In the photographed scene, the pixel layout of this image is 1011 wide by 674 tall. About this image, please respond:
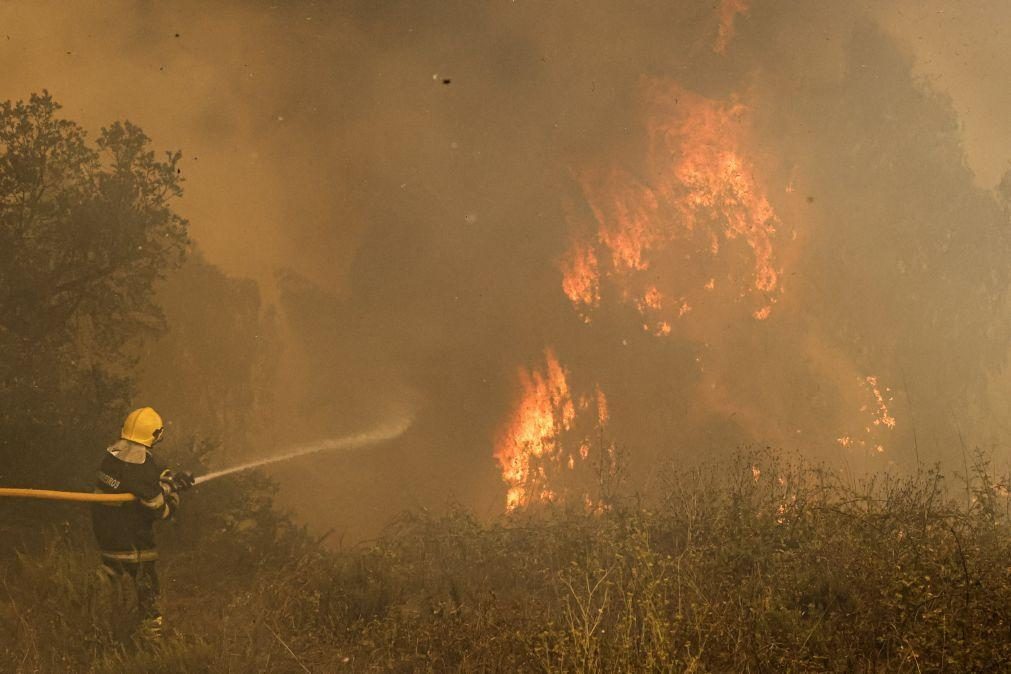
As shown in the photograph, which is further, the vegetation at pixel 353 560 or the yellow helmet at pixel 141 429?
Answer: the yellow helmet at pixel 141 429

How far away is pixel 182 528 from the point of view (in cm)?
793

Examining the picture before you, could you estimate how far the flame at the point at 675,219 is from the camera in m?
14.5

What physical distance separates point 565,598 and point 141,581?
10.9 feet

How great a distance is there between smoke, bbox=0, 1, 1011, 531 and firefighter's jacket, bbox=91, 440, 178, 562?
220 inches

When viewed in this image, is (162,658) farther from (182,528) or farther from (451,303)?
(451,303)

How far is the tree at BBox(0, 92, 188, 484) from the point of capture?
8.03 m

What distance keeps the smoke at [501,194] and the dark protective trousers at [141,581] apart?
18.1 feet

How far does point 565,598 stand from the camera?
600 centimetres

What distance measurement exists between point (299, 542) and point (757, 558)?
16.4 ft

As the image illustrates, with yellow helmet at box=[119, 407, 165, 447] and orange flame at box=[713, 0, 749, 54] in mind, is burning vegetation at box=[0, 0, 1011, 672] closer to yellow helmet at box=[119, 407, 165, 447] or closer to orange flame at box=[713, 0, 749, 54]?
orange flame at box=[713, 0, 749, 54]

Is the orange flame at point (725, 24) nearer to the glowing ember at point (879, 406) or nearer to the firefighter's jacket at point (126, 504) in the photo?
the glowing ember at point (879, 406)

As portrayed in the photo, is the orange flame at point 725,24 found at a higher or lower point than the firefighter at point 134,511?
higher

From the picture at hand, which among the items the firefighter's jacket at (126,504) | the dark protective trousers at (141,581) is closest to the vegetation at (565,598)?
the dark protective trousers at (141,581)

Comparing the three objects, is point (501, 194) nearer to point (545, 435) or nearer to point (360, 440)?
point (545, 435)
